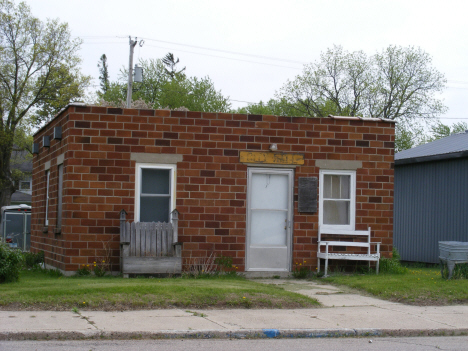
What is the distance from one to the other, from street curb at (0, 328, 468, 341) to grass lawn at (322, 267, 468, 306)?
7.83 ft

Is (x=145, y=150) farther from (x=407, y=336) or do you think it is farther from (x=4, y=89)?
(x=4, y=89)

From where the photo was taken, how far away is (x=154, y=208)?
13633mm

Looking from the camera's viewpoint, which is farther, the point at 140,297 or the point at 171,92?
the point at 171,92

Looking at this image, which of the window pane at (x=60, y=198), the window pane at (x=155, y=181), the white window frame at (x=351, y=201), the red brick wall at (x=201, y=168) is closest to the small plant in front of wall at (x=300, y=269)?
the red brick wall at (x=201, y=168)

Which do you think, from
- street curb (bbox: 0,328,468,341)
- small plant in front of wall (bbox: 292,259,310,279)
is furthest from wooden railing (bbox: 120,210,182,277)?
street curb (bbox: 0,328,468,341)

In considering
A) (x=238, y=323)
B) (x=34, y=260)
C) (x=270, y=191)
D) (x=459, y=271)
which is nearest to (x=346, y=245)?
(x=270, y=191)

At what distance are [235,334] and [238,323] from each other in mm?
587

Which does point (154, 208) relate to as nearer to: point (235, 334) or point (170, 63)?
point (235, 334)

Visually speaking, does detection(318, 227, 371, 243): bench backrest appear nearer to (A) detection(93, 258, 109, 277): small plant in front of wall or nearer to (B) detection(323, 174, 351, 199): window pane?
(B) detection(323, 174, 351, 199): window pane

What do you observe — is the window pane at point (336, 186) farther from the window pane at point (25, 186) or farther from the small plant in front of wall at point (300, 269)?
the window pane at point (25, 186)

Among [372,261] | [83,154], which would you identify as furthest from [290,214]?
[83,154]

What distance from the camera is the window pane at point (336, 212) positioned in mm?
14281

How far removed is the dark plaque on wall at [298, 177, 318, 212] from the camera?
550 inches

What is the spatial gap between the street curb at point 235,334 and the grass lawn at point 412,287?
2.39 meters
